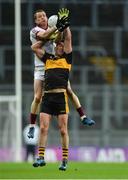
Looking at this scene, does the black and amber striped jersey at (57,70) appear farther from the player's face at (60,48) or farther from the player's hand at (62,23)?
the player's hand at (62,23)

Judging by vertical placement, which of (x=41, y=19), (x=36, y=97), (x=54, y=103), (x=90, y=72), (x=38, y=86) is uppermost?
(x=90, y=72)

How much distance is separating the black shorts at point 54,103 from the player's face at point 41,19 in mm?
1006

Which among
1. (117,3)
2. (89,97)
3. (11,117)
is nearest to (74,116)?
(89,97)

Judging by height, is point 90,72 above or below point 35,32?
above

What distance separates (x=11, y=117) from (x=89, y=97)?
242 cm

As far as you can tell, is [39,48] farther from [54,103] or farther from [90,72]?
[90,72]

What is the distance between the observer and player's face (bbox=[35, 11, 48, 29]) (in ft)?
41.0

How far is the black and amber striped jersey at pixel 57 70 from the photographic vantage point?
12.2 m

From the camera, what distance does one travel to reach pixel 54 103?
486 inches

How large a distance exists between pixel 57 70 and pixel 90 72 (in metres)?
12.0

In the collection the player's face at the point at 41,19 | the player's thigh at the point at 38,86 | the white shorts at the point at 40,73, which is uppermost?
the player's face at the point at 41,19

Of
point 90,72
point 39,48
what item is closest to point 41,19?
point 39,48

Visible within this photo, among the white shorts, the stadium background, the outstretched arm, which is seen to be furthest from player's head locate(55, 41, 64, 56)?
the stadium background

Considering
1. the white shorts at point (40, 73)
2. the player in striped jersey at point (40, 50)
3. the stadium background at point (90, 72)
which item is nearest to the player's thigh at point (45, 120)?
the player in striped jersey at point (40, 50)
